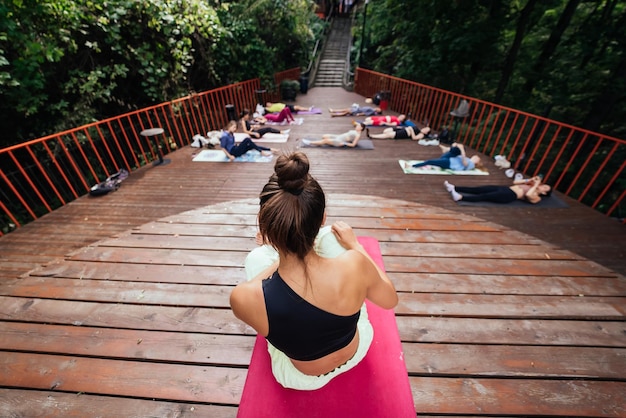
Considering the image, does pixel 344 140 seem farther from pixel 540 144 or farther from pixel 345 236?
pixel 540 144

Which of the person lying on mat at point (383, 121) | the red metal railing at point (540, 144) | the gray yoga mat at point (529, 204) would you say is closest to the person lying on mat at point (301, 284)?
the gray yoga mat at point (529, 204)

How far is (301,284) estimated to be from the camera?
0.99m

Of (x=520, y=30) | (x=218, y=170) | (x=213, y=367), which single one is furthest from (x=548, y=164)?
(x=213, y=367)

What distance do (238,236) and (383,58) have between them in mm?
13683

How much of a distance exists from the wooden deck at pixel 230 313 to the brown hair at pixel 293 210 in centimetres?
136

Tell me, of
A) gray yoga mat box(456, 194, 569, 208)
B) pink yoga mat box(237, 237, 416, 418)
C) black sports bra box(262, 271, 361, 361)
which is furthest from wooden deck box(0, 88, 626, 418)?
black sports bra box(262, 271, 361, 361)

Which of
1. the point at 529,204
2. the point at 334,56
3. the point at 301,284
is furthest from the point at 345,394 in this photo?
the point at 334,56

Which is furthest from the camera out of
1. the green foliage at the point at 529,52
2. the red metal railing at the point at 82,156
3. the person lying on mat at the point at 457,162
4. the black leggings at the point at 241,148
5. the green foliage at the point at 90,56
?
the green foliage at the point at 529,52

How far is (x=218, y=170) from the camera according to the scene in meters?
4.98

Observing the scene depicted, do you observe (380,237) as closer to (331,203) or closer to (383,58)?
(331,203)

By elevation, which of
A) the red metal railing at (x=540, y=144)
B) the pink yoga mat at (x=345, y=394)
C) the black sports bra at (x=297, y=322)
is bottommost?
the red metal railing at (x=540, y=144)

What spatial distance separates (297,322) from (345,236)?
0.52m

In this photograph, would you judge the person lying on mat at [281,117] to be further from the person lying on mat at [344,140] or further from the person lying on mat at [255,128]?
the person lying on mat at [344,140]

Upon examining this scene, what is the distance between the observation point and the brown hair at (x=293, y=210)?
2.91 ft
